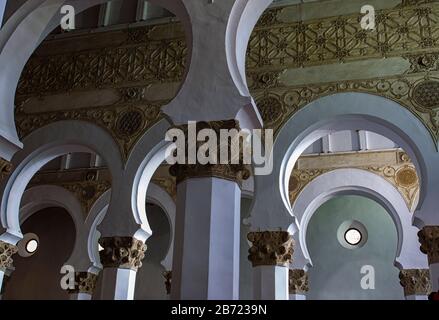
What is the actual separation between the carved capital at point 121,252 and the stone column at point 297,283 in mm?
3046

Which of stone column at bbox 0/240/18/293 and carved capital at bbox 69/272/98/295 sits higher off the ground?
carved capital at bbox 69/272/98/295

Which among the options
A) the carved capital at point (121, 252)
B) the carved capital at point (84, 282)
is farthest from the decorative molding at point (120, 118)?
the carved capital at point (84, 282)

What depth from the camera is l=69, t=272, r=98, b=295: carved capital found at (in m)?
9.17

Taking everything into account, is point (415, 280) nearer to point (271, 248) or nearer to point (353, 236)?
point (271, 248)

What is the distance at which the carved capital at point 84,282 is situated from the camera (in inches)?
361

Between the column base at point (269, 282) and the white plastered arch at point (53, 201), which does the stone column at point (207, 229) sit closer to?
the column base at point (269, 282)

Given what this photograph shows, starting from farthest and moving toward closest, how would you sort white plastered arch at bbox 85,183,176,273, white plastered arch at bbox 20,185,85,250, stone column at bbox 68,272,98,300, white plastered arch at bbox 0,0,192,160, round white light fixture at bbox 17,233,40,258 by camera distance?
round white light fixture at bbox 17,233,40,258
white plastered arch at bbox 20,185,85,250
white plastered arch at bbox 85,183,176,273
stone column at bbox 68,272,98,300
white plastered arch at bbox 0,0,192,160

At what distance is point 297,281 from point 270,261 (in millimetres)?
2609

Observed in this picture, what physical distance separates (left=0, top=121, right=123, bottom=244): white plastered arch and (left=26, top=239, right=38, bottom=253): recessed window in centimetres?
597

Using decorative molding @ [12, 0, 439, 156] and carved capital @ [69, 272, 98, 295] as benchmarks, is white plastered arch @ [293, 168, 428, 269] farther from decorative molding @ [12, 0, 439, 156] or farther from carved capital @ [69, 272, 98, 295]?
carved capital @ [69, 272, 98, 295]

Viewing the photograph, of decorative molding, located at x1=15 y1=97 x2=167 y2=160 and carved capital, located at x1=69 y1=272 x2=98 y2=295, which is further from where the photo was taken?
carved capital, located at x1=69 y1=272 x2=98 y2=295

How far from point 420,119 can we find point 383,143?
3.82 m

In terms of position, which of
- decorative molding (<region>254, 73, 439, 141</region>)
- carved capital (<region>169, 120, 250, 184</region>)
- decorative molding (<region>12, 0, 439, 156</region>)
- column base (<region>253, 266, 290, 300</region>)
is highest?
decorative molding (<region>12, 0, 439, 156</region>)

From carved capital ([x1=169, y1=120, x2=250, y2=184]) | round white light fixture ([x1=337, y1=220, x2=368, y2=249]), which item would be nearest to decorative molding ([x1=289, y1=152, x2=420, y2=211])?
round white light fixture ([x1=337, y1=220, x2=368, y2=249])
